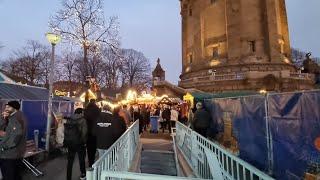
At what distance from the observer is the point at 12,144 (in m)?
6.79

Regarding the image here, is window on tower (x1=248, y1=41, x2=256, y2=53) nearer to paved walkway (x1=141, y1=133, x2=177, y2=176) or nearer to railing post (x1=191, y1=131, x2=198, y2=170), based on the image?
paved walkway (x1=141, y1=133, x2=177, y2=176)

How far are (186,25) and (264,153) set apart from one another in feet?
175

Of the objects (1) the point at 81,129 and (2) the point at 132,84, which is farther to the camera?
(2) the point at 132,84

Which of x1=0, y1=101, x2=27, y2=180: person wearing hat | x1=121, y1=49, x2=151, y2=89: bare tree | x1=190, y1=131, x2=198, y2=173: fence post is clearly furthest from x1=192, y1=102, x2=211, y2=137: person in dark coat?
x1=121, y1=49, x2=151, y2=89: bare tree

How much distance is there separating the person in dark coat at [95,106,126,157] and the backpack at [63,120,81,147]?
57 centimetres

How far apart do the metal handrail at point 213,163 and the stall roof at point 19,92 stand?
25.0 ft

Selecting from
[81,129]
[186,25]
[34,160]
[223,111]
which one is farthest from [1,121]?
[186,25]

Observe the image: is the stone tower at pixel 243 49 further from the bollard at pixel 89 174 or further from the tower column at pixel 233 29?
the bollard at pixel 89 174

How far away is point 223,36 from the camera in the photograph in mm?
48812

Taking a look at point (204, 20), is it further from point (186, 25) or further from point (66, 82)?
point (66, 82)

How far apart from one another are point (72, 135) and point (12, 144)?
82.4 inches

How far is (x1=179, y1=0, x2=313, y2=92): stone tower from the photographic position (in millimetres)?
42188

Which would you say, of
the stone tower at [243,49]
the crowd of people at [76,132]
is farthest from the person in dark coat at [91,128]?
the stone tower at [243,49]

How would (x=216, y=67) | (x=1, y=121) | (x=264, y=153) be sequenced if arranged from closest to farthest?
1. (x=264, y=153)
2. (x=1, y=121)
3. (x=216, y=67)
